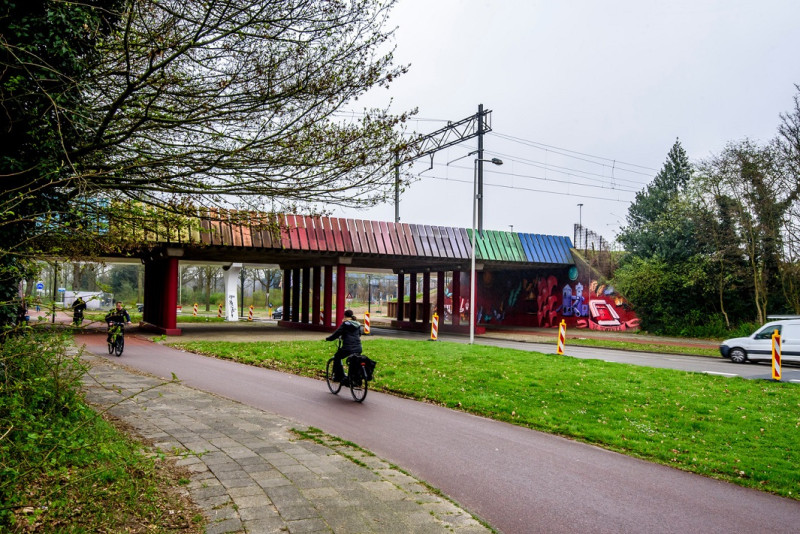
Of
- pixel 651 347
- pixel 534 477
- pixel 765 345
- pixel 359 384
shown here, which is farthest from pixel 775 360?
pixel 534 477

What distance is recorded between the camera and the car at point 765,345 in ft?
60.7

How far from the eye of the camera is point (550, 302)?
1515 inches

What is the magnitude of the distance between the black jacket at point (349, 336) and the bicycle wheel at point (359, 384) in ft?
1.33

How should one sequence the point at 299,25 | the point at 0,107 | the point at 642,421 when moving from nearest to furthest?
1. the point at 0,107
2. the point at 299,25
3. the point at 642,421

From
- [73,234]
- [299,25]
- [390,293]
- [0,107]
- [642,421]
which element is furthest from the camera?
[390,293]

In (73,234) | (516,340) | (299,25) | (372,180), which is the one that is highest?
(299,25)

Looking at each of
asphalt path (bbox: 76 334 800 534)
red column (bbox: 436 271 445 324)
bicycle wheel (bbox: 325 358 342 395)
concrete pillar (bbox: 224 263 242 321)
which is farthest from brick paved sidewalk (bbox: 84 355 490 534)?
concrete pillar (bbox: 224 263 242 321)

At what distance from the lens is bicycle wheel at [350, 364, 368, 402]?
10734mm

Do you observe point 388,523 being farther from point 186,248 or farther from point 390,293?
point 390,293

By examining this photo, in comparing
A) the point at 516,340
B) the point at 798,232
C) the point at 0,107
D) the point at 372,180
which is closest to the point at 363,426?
the point at 372,180

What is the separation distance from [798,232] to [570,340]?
10367mm

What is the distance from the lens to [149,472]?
4969 millimetres

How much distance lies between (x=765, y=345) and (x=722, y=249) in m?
9.75

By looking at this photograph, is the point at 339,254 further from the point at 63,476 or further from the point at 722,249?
the point at 63,476
